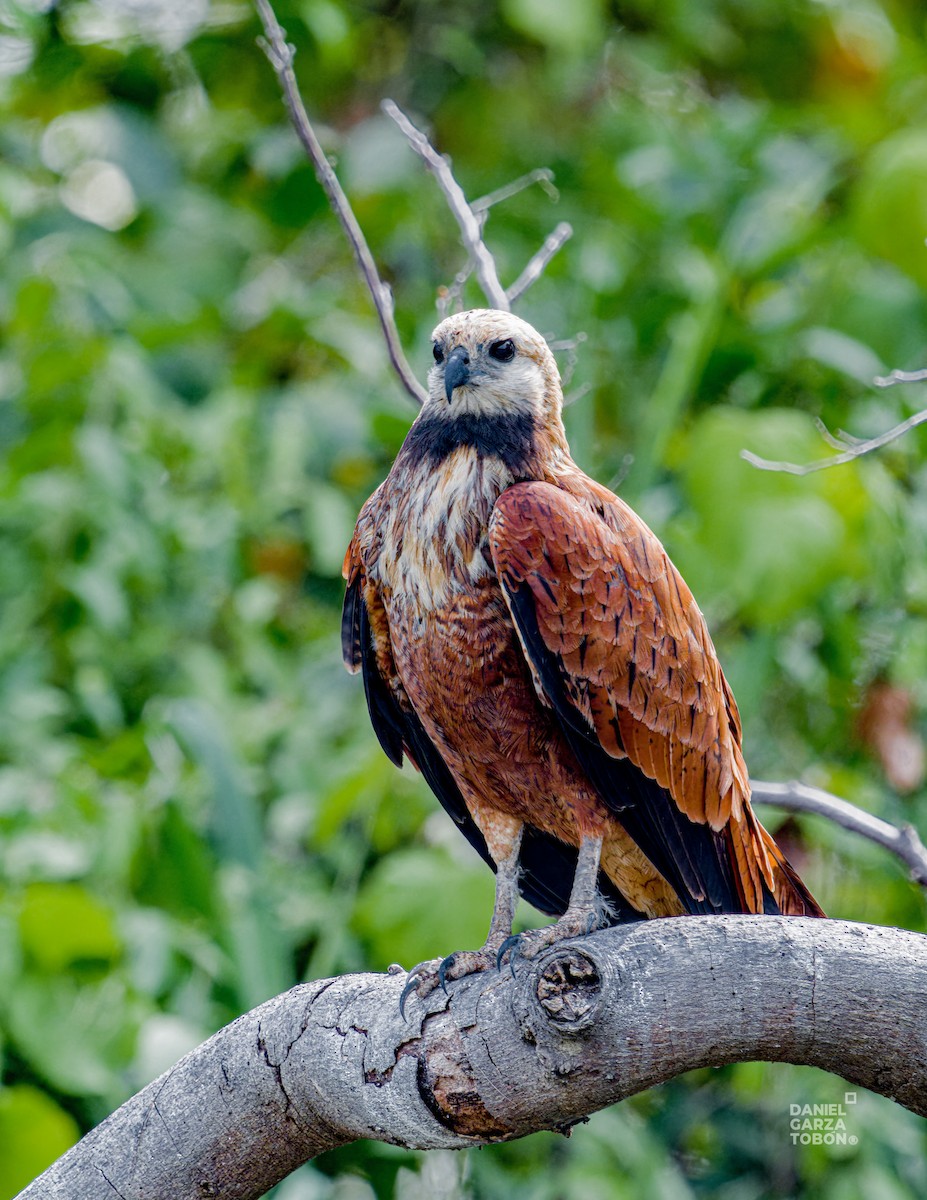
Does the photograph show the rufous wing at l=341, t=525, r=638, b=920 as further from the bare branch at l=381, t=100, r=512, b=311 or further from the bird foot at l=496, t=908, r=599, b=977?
the bare branch at l=381, t=100, r=512, b=311

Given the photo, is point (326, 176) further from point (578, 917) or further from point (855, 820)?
point (855, 820)

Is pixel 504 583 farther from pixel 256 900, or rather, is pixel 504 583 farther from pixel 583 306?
pixel 583 306

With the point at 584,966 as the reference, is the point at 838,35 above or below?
above

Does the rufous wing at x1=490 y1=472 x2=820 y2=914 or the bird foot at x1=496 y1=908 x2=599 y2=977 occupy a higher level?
the rufous wing at x1=490 y1=472 x2=820 y2=914

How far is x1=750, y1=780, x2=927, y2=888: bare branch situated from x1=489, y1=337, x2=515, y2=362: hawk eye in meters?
1.10

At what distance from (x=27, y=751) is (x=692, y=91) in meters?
4.88

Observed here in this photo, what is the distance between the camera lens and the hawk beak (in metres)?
3.00

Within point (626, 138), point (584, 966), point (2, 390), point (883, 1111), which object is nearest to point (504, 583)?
point (584, 966)

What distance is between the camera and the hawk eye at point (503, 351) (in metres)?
3.07

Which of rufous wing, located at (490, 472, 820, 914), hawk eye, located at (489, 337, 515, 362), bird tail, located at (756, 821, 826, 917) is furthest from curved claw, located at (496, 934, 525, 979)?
hawk eye, located at (489, 337, 515, 362)

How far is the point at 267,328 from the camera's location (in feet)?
19.1

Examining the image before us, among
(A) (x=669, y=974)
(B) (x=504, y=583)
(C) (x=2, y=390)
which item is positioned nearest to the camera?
(A) (x=669, y=974)

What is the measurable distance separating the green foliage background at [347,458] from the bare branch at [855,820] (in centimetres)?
121

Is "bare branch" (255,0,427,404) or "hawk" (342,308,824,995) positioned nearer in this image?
"hawk" (342,308,824,995)
